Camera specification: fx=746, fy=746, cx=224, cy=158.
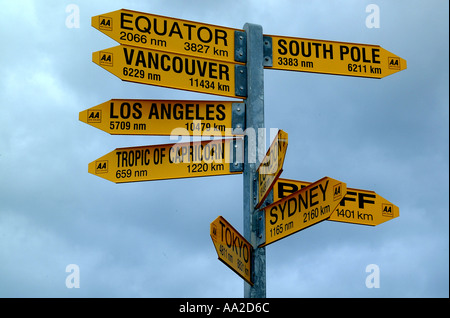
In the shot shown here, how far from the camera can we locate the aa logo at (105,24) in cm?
732

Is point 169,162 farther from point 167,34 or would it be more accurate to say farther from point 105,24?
point 105,24

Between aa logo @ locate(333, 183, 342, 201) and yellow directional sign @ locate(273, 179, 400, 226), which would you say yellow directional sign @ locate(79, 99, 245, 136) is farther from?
aa logo @ locate(333, 183, 342, 201)

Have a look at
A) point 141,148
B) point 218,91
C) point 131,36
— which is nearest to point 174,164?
point 141,148

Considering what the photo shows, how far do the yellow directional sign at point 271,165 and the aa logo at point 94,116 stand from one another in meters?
1.66

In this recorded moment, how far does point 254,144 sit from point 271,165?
0.83 meters

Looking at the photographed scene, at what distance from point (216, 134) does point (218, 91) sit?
0.44m

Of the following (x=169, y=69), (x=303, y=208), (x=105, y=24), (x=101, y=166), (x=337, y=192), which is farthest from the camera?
(x=101, y=166)

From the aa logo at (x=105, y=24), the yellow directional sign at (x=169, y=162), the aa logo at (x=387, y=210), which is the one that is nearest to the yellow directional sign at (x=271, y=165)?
the yellow directional sign at (x=169, y=162)

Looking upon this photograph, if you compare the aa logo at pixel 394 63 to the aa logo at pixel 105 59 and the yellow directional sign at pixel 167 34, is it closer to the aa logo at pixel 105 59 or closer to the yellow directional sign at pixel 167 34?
the yellow directional sign at pixel 167 34

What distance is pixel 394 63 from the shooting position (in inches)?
325

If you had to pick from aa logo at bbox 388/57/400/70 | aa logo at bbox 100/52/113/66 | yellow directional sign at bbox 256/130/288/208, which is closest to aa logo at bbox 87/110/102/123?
aa logo at bbox 100/52/113/66

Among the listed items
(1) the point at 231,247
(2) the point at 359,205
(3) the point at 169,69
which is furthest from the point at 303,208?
(3) the point at 169,69

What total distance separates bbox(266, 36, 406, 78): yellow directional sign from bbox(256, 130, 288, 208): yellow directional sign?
4.40 ft
